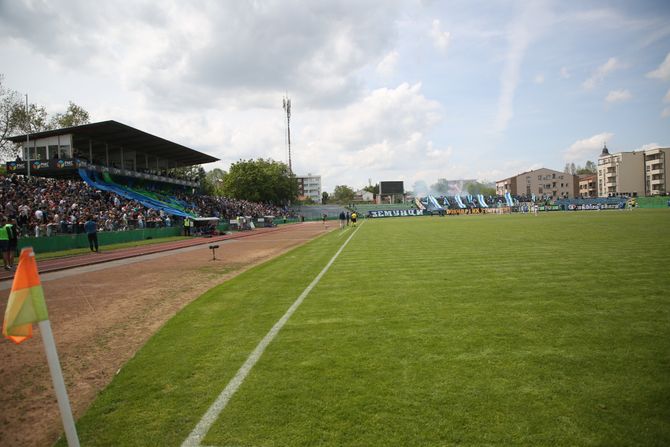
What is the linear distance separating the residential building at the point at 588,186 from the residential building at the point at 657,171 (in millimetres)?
18495

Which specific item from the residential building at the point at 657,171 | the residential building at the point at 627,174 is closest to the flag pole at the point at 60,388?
the residential building at the point at 657,171

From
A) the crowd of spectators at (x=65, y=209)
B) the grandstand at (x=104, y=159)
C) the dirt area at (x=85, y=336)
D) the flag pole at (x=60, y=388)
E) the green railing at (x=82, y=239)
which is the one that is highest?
the grandstand at (x=104, y=159)

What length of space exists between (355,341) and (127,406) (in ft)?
A: 8.86

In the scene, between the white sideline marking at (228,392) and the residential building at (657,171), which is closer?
the white sideline marking at (228,392)

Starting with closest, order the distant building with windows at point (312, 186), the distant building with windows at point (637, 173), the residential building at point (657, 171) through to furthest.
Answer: the residential building at point (657, 171)
the distant building with windows at point (637, 173)
the distant building with windows at point (312, 186)

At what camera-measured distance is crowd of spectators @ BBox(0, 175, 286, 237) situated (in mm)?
24203

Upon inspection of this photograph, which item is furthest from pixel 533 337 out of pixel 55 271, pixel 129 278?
pixel 55 271


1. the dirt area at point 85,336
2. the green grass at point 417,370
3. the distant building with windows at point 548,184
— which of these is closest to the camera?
the green grass at point 417,370

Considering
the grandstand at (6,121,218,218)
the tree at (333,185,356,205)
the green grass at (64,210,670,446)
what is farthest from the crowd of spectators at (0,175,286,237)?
the tree at (333,185,356,205)

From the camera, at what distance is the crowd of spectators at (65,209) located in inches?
953

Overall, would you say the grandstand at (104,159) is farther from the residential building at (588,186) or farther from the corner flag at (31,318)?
the residential building at (588,186)

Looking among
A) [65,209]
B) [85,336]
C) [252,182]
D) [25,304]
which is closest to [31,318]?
[25,304]

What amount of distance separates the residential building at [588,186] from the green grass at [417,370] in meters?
132

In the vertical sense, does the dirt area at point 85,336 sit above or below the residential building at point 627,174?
below
